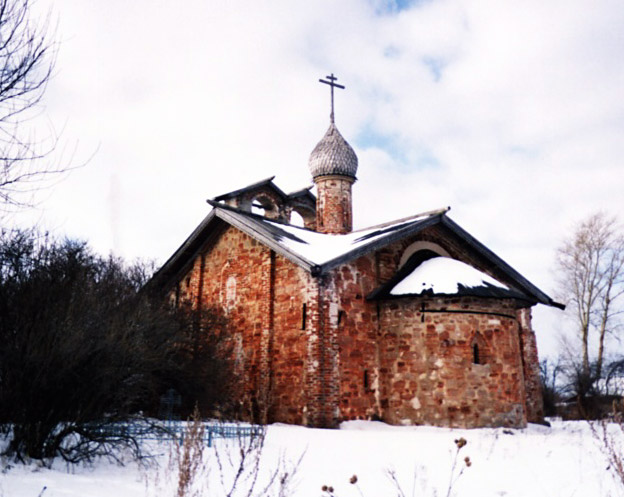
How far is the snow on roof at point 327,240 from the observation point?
47.4 ft

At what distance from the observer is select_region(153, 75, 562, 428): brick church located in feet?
46.0

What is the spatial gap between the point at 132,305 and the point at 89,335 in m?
2.92

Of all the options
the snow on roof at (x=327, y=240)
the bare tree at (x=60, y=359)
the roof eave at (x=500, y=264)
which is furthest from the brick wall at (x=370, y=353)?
the bare tree at (x=60, y=359)

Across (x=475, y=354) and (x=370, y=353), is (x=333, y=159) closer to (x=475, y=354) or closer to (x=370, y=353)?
(x=370, y=353)

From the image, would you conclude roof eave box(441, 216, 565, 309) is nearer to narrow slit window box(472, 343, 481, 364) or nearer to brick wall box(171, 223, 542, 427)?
brick wall box(171, 223, 542, 427)

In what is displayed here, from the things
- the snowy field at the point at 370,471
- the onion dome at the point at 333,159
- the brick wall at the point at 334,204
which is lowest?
the snowy field at the point at 370,471

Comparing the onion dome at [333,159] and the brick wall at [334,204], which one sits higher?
the onion dome at [333,159]

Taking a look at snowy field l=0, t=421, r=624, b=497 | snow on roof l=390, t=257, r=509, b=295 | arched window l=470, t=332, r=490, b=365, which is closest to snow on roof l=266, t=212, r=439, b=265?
snow on roof l=390, t=257, r=509, b=295

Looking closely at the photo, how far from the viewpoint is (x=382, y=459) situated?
9070 millimetres

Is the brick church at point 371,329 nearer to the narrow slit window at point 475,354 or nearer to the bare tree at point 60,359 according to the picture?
the narrow slit window at point 475,354

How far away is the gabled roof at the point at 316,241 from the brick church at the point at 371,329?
0.19 feet

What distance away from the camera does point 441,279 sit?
14828mm

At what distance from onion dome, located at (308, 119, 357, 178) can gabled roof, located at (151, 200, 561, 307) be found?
221cm

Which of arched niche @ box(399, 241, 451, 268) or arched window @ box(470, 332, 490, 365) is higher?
arched niche @ box(399, 241, 451, 268)
